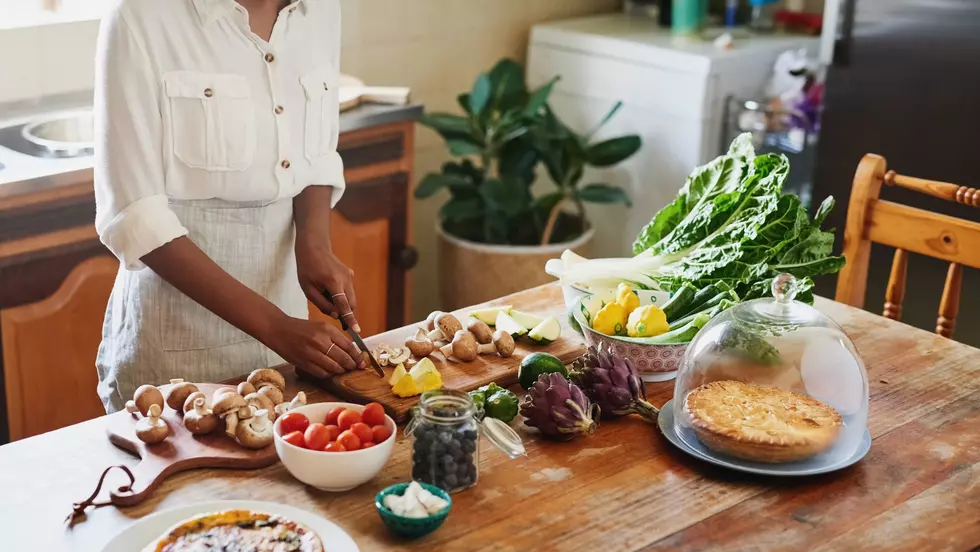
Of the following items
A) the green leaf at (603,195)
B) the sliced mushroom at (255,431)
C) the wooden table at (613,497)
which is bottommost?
the green leaf at (603,195)

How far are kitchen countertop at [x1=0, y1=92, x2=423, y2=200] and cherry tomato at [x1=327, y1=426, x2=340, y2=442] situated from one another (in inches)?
44.7

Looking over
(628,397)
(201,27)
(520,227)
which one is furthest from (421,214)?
(628,397)

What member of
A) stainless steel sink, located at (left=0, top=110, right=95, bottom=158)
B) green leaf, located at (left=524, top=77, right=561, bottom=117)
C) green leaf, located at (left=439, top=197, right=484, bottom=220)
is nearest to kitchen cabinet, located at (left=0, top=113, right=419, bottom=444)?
stainless steel sink, located at (left=0, top=110, right=95, bottom=158)

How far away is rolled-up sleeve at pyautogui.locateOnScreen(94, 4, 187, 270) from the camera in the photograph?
160 cm

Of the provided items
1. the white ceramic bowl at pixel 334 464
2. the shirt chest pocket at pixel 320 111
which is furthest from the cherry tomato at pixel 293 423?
the shirt chest pocket at pixel 320 111

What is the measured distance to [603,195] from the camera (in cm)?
319

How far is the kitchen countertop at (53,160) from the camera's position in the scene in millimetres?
2180

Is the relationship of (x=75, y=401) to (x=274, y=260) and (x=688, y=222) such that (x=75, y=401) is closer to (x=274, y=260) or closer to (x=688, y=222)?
(x=274, y=260)

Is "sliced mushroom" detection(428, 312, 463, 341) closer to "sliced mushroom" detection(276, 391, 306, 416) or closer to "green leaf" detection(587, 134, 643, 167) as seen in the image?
"sliced mushroom" detection(276, 391, 306, 416)

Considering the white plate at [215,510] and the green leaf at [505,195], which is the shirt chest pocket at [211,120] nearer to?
the white plate at [215,510]

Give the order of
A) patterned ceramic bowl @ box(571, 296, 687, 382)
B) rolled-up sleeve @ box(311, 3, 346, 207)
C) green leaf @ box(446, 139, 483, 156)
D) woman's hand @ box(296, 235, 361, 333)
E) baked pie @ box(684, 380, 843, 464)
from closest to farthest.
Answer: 1. baked pie @ box(684, 380, 843, 464)
2. patterned ceramic bowl @ box(571, 296, 687, 382)
3. woman's hand @ box(296, 235, 361, 333)
4. rolled-up sleeve @ box(311, 3, 346, 207)
5. green leaf @ box(446, 139, 483, 156)

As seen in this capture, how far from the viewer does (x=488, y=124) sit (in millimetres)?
3197

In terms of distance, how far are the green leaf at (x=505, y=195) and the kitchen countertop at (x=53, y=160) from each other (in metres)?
0.39

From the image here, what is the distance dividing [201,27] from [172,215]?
293mm
